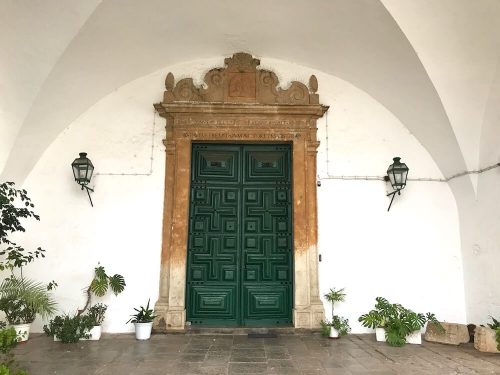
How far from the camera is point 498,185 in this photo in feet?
14.8

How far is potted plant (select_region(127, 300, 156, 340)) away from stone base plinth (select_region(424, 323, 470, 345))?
3.27 meters

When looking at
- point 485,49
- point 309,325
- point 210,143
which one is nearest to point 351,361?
point 309,325

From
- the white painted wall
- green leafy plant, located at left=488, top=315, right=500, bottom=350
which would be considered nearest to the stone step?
the white painted wall

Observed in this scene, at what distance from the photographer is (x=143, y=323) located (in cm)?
442

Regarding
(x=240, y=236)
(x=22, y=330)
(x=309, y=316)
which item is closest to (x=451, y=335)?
(x=309, y=316)

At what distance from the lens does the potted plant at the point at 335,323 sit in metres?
4.52

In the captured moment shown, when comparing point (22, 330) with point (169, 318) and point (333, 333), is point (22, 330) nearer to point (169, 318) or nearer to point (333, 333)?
point (169, 318)

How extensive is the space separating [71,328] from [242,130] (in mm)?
3160

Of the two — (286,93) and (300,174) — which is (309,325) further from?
(286,93)

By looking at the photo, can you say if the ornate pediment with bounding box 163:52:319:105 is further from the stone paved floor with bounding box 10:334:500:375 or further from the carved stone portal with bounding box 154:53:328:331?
the stone paved floor with bounding box 10:334:500:375

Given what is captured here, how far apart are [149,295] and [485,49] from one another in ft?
15.9

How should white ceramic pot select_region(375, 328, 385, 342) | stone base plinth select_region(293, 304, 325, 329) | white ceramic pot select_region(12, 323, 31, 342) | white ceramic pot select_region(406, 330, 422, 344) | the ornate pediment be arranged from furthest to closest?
the ornate pediment, stone base plinth select_region(293, 304, 325, 329), white ceramic pot select_region(375, 328, 385, 342), white ceramic pot select_region(406, 330, 422, 344), white ceramic pot select_region(12, 323, 31, 342)

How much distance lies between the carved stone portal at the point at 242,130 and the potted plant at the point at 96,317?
28.2 inches

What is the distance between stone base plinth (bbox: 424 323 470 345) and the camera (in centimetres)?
438
